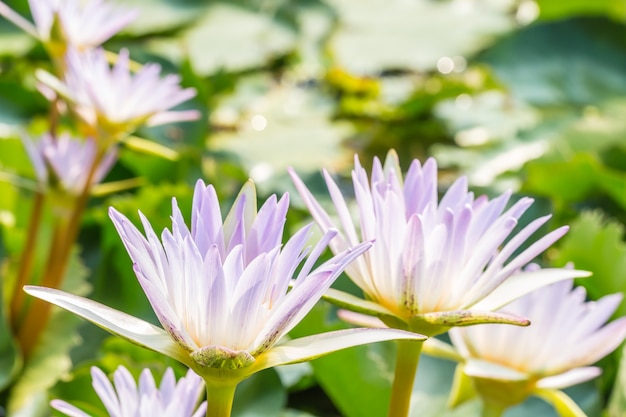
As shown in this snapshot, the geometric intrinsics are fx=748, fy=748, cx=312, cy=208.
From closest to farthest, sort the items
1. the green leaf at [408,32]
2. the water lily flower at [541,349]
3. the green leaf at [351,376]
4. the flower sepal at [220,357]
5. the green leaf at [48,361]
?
1. the flower sepal at [220,357]
2. the water lily flower at [541,349]
3. the green leaf at [351,376]
4. the green leaf at [48,361]
5. the green leaf at [408,32]

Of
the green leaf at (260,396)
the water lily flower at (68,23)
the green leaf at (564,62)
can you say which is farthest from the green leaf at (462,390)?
the green leaf at (564,62)

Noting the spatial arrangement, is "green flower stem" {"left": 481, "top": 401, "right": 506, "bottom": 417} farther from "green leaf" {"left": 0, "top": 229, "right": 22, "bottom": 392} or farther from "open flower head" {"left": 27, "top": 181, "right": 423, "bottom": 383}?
"green leaf" {"left": 0, "top": 229, "right": 22, "bottom": 392}

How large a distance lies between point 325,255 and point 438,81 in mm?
1062

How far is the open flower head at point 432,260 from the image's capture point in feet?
0.91

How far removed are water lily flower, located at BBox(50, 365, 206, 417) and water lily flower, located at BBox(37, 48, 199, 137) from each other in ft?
0.84

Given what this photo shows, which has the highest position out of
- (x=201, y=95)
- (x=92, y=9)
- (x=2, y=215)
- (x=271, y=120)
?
(x=271, y=120)

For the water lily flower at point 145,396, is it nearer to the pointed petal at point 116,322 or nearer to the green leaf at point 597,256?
the pointed petal at point 116,322

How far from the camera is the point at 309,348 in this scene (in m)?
0.24

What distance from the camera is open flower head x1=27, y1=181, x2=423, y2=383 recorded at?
0.23 meters

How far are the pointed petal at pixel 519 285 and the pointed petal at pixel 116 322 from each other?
11cm

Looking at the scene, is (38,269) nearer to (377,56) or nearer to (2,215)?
(2,215)

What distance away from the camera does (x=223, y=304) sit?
23 cm

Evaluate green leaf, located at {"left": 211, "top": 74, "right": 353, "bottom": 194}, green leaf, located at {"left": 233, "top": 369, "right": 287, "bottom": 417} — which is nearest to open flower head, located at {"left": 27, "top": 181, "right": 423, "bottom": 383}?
green leaf, located at {"left": 233, "top": 369, "right": 287, "bottom": 417}

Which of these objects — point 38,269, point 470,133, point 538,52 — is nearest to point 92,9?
point 38,269
